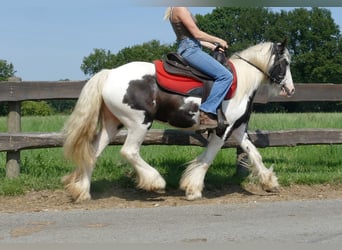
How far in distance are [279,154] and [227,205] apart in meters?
3.34

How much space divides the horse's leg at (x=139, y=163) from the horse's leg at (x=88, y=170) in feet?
1.27

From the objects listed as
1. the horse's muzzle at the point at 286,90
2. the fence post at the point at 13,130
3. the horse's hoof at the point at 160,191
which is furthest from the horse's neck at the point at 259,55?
the fence post at the point at 13,130

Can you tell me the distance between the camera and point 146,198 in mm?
7324

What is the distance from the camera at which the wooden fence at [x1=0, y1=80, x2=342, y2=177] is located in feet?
25.5

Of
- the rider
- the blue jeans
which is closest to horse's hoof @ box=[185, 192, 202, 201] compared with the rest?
the rider

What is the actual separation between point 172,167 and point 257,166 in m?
1.64

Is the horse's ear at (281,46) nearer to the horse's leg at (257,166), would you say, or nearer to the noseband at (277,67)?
the noseband at (277,67)

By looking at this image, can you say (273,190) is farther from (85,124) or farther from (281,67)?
(85,124)

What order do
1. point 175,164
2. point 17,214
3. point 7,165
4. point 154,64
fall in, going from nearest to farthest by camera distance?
point 17,214 < point 154,64 < point 7,165 < point 175,164

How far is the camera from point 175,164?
877 centimetres

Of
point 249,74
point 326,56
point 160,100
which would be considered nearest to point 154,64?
point 160,100

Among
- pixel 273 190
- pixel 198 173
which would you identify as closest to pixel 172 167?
pixel 198 173

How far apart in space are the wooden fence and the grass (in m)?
0.46

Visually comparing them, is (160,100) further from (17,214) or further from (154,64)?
(17,214)
